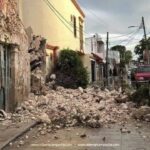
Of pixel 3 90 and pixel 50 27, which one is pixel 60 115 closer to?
pixel 3 90

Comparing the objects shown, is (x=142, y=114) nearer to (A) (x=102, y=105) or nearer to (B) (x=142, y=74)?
(A) (x=102, y=105)

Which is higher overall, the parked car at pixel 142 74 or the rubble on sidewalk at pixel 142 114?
the parked car at pixel 142 74

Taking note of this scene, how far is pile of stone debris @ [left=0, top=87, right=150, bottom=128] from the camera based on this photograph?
17.2 meters

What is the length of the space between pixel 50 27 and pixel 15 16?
13152 mm

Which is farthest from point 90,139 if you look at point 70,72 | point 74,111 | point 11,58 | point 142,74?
point 142,74

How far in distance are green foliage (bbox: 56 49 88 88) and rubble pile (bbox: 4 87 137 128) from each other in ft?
25.8

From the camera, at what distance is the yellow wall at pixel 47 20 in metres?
32.1

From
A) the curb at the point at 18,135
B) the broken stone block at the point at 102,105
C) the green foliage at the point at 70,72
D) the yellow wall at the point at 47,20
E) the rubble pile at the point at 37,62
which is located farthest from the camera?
the green foliage at the point at 70,72

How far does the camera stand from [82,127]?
1647cm

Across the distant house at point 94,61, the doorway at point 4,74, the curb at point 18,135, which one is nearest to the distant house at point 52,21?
the doorway at point 4,74

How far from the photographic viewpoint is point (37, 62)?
28.1 metres

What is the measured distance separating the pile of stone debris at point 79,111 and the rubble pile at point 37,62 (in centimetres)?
199

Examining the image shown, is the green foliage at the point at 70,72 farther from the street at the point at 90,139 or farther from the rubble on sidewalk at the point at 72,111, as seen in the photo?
the street at the point at 90,139

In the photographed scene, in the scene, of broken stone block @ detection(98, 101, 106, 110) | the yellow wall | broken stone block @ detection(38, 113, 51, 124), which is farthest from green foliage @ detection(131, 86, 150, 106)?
the yellow wall
